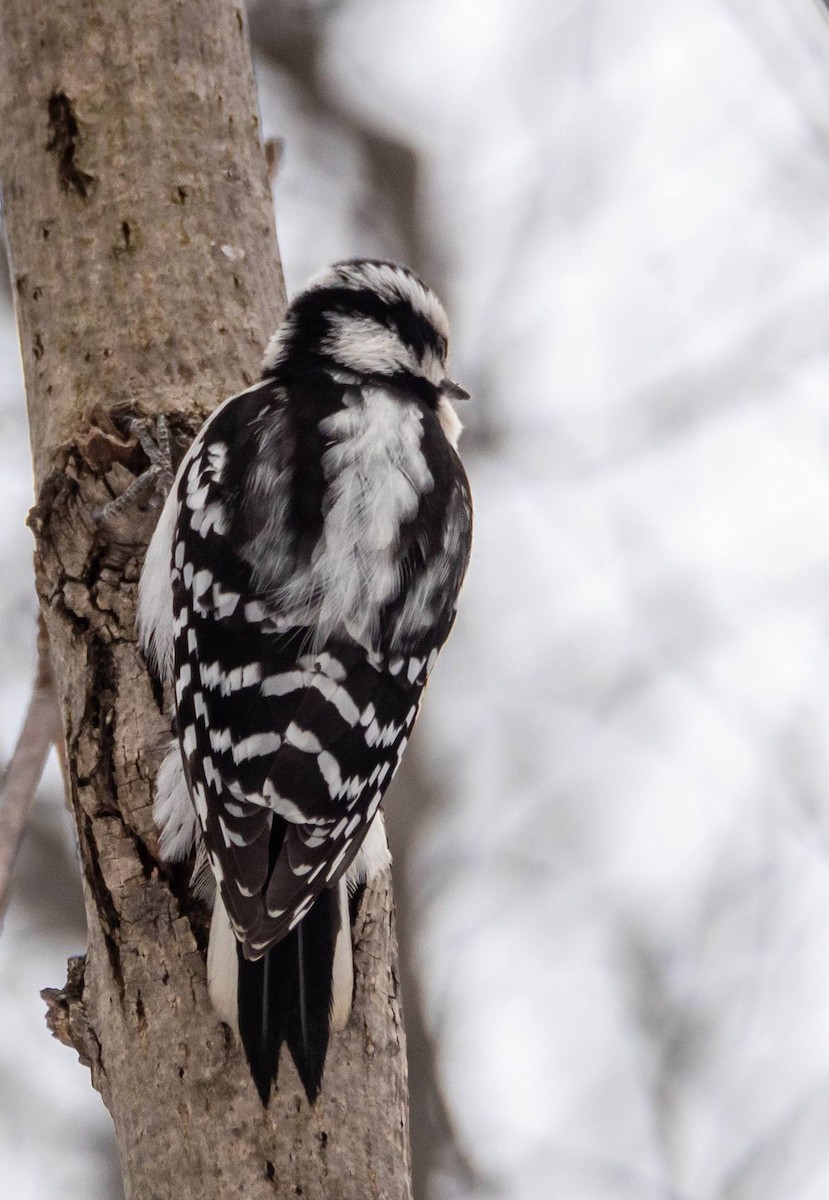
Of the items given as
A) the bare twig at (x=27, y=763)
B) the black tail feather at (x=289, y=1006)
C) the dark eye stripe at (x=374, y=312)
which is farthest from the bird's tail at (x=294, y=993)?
the dark eye stripe at (x=374, y=312)

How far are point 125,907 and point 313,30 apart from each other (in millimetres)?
5443

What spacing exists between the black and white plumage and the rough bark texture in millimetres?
66

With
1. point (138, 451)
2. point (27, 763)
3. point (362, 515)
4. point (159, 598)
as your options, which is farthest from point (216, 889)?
point (138, 451)

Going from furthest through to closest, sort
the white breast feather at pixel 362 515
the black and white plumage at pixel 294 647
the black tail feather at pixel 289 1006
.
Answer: the white breast feather at pixel 362 515, the black and white plumage at pixel 294 647, the black tail feather at pixel 289 1006

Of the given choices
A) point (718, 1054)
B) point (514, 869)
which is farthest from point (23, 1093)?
point (718, 1054)

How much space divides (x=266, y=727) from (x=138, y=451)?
70 centimetres

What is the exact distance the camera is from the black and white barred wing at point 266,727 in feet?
7.27

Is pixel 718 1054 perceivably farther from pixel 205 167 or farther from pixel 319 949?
pixel 205 167

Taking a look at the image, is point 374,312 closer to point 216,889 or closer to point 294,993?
point 216,889

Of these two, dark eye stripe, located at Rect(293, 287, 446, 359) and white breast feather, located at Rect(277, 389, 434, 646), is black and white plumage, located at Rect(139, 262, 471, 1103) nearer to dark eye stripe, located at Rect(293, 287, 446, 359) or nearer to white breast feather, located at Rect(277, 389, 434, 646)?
white breast feather, located at Rect(277, 389, 434, 646)

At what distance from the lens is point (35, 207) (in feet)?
9.59

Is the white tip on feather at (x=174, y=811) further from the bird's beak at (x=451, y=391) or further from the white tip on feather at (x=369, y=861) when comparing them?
the bird's beak at (x=451, y=391)

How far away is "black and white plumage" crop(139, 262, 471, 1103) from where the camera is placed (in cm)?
217

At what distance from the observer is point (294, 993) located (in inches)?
83.2
